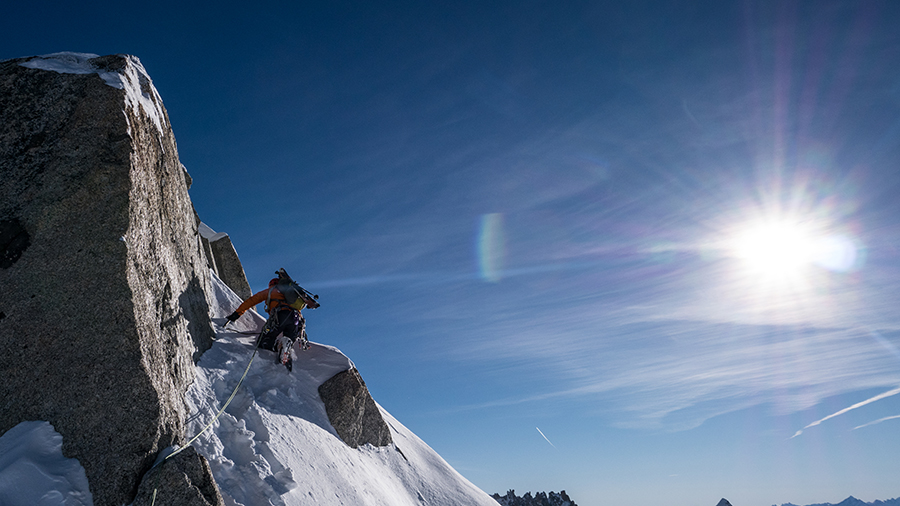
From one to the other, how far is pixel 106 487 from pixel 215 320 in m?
6.09

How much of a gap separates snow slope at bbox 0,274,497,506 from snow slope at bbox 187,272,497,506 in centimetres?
2

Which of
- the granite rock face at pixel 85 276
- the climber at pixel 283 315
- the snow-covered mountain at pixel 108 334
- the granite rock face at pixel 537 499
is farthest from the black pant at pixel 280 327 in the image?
the granite rock face at pixel 537 499

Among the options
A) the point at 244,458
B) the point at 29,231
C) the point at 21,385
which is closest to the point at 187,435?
the point at 244,458

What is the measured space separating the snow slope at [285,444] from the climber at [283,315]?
12.4 inches

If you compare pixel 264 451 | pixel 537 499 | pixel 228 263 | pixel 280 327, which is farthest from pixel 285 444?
pixel 537 499

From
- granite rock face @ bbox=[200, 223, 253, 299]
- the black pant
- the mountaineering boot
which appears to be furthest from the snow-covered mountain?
granite rock face @ bbox=[200, 223, 253, 299]

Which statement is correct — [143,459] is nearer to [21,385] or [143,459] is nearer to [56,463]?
[56,463]

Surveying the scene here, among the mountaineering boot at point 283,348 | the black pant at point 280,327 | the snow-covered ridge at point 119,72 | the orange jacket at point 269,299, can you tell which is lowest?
the mountaineering boot at point 283,348

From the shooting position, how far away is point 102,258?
6.79m

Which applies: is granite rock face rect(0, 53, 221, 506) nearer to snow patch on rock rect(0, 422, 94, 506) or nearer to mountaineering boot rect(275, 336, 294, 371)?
snow patch on rock rect(0, 422, 94, 506)

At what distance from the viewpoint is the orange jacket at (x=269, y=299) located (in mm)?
11742

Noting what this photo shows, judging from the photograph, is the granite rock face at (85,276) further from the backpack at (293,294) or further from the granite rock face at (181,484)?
the backpack at (293,294)

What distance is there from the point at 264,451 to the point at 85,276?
4100mm

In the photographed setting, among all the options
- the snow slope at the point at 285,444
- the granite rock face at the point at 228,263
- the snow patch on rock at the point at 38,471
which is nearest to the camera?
the snow patch on rock at the point at 38,471
